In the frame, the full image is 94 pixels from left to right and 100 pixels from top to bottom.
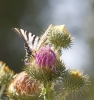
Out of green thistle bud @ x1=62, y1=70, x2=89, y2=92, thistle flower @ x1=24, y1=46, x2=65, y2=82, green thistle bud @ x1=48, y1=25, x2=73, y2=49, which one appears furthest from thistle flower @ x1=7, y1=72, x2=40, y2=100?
green thistle bud @ x1=48, y1=25, x2=73, y2=49

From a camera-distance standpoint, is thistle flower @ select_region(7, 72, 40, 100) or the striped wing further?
thistle flower @ select_region(7, 72, 40, 100)

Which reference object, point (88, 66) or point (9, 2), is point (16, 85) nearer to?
point (88, 66)

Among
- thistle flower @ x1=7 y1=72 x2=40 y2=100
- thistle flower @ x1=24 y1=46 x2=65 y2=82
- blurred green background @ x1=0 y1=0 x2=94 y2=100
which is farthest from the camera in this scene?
blurred green background @ x1=0 y1=0 x2=94 y2=100

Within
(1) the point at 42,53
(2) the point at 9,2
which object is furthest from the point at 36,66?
(2) the point at 9,2

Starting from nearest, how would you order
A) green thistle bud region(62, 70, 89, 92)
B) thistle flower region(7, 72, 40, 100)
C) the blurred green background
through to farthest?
green thistle bud region(62, 70, 89, 92)
thistle flower region(7, 72, 40, 100)
the blurred green background

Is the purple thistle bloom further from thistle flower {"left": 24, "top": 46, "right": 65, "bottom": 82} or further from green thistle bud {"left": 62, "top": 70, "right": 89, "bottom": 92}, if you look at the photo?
green thistle bud {"left": 62, "top": 70, "right": 89, "bottom": 92}

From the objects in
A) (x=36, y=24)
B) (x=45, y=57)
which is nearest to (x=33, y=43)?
(x=45, y=57)

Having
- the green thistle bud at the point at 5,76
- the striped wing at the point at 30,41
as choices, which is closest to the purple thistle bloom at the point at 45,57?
the striped wing at the point at 30,41
